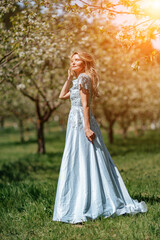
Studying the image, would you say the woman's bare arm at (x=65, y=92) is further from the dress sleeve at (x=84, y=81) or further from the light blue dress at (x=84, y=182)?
the dress sleeve at (x=84, y=81)

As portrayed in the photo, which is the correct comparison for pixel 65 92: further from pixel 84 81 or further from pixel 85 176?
pixel 85 176

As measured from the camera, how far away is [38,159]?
50.9 ft

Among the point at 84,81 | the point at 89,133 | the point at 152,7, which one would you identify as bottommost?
the point at 89,133

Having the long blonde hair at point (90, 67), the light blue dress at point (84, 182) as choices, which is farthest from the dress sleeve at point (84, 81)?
the long blonde hair at point (90, 67)

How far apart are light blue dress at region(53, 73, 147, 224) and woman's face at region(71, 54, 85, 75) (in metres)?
0.21

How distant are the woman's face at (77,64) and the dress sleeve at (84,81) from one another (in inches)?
8.3

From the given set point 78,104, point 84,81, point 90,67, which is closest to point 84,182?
point 78,104

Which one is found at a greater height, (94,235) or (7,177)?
(94,235)

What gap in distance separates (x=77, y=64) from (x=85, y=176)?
6.01 feet

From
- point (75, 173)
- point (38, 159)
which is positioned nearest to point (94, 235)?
point (75, 173)

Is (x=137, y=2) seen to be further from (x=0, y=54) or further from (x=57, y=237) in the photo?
(x=0, y=54)

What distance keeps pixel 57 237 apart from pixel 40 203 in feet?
4.39

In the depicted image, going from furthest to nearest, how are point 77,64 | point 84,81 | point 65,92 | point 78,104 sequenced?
point 65,92, point 77,64, point 78,104, point 84,81

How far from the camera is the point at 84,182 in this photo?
4.72 meters
